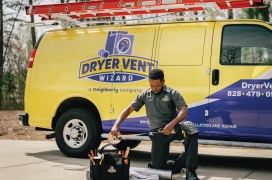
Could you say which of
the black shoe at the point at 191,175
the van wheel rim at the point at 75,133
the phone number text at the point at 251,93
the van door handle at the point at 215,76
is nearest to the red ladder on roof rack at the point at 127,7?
the van door handle at the point at 215,76

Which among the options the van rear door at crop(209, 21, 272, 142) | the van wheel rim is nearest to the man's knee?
the van rear door at crop(209, 21, 272, 142)

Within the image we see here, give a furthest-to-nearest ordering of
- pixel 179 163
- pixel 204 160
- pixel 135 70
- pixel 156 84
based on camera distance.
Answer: pixel 204 160 < pixel 135 70 < pixel 179 163 < pixel 156 84

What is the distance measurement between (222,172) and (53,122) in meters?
3.30

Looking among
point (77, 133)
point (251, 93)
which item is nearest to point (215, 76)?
point (251, 93)

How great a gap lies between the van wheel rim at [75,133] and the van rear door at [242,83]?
237 centimetres

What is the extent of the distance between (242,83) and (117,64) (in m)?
2.21

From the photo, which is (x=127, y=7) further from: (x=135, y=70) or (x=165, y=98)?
(x=165, y=98)

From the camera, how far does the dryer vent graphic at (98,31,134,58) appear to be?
7926mm

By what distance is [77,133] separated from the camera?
8.20 m

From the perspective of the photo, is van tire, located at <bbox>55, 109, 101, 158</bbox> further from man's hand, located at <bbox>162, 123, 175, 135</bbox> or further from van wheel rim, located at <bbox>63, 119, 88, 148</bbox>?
man's hand, located at <bbox>162, 123, 175, 135</bbox>

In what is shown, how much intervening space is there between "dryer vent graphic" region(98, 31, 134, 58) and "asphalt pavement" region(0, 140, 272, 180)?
6.28 feet

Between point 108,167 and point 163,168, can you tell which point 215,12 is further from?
point 108,167

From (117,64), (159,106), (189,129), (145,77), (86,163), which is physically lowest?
(86,163)

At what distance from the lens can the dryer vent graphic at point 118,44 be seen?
26.0ft
